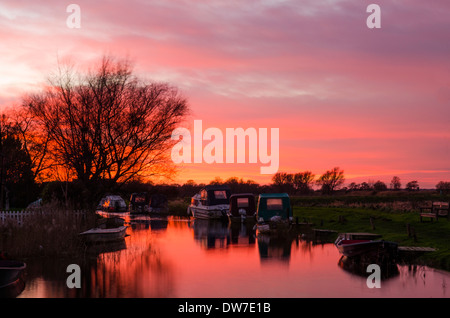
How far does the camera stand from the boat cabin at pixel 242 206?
163ft

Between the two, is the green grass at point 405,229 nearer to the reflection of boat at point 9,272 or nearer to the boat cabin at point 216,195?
the boat cabin at point 216,195

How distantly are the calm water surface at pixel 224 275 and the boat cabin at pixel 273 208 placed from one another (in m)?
9.18

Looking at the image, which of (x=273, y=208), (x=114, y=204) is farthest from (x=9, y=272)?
(x=114, y=204)

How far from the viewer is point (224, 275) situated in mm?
19391

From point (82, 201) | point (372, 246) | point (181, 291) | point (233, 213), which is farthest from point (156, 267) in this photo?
point (233, 213)

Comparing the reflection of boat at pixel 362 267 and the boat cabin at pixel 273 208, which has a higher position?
the boat cabin at pixel 273 208

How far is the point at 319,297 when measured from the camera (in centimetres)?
1541

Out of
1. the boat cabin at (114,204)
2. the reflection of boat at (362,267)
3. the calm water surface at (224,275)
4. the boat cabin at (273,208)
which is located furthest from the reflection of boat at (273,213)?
the boat cabin at (114,204)

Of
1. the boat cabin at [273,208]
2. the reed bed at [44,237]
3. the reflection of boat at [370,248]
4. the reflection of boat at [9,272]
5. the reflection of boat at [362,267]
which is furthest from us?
the boat cabin at [273,208]

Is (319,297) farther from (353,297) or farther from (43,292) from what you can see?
(43,292)

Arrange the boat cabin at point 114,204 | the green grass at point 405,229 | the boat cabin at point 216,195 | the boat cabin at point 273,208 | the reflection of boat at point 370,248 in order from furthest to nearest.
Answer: the boat cabin at point 114,204 → the boat cabin at point 216,195 → the boat cabin at point 273,208 → the green grass at point 405,229 → the reflection of boat at point 370,248

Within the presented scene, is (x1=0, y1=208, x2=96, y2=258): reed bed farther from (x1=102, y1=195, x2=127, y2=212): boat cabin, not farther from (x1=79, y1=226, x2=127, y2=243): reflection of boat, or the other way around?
(x1=102, y1=195, x2=127, y2=212): boat cabin

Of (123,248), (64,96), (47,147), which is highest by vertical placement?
(64,96)
